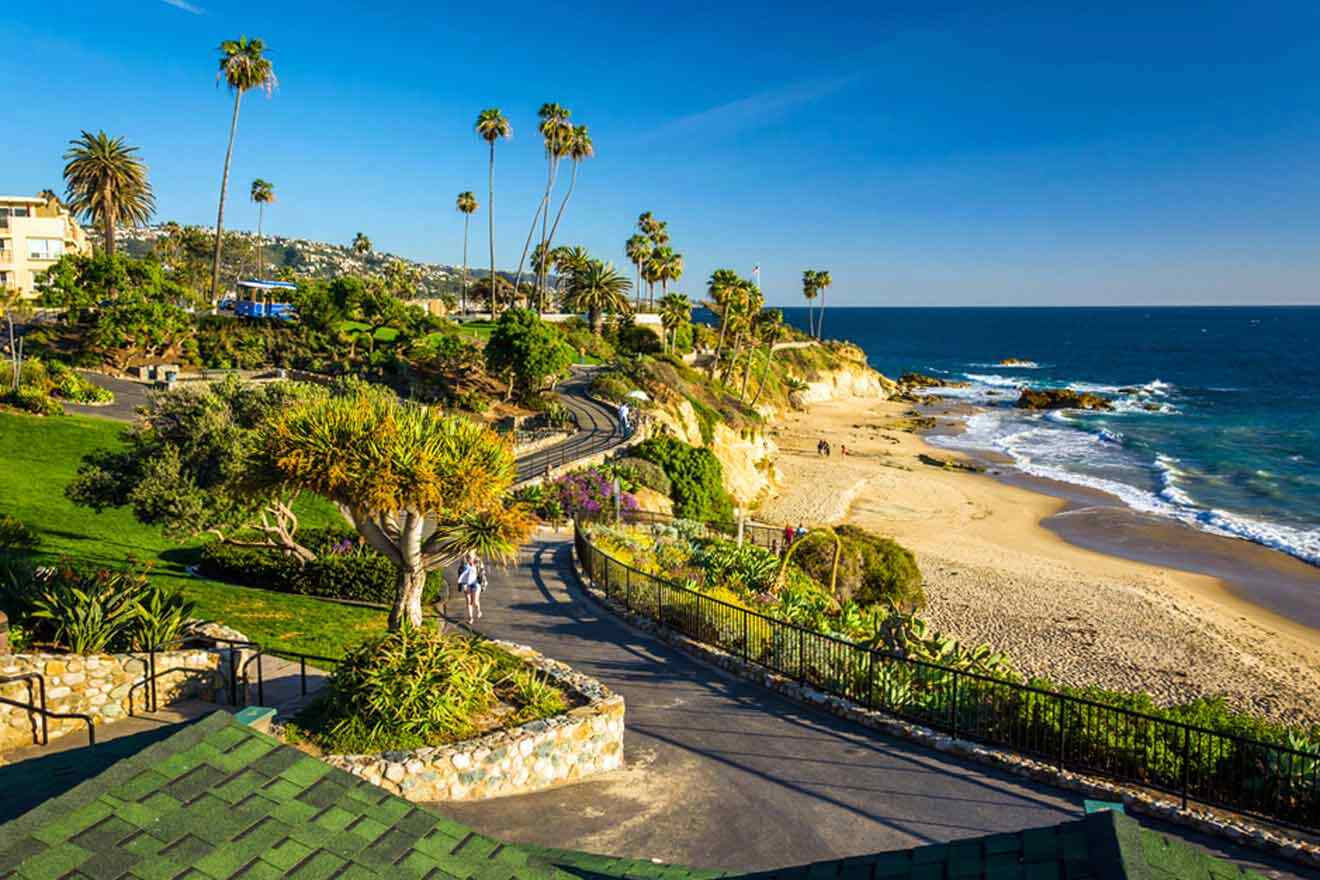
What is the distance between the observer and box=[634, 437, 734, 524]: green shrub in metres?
39.0

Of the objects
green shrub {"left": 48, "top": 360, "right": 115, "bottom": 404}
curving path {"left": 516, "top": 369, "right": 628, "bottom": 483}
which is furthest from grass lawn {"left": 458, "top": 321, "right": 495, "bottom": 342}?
green shrub {"left": 48, "top": 360, "right": 115, "bottom": 404}

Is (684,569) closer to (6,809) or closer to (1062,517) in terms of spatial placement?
(6,809)

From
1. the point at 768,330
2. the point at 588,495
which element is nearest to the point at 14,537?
the point at 588,495

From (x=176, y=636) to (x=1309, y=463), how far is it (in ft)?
237

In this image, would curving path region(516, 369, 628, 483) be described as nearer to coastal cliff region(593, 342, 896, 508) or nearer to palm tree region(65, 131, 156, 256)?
coastal cliff region(593, 342, 896, 508)

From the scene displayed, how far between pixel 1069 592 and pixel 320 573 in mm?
27199

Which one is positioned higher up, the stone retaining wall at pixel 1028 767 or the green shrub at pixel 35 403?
the green shrub at pixel 35 403

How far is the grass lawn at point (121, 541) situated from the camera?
57.1 feet

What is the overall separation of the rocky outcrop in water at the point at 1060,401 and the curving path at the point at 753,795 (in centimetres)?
8928

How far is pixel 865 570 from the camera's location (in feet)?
99.0

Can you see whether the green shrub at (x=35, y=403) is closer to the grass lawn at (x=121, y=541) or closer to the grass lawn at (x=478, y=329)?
the grass lawn at (x=121, y=541)

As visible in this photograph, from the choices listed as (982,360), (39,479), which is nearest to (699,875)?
(39,479)

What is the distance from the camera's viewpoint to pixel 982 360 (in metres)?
172

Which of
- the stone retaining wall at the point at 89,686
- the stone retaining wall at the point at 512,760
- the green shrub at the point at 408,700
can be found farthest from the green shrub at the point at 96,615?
the stone retaining wall at the point at 512,760
